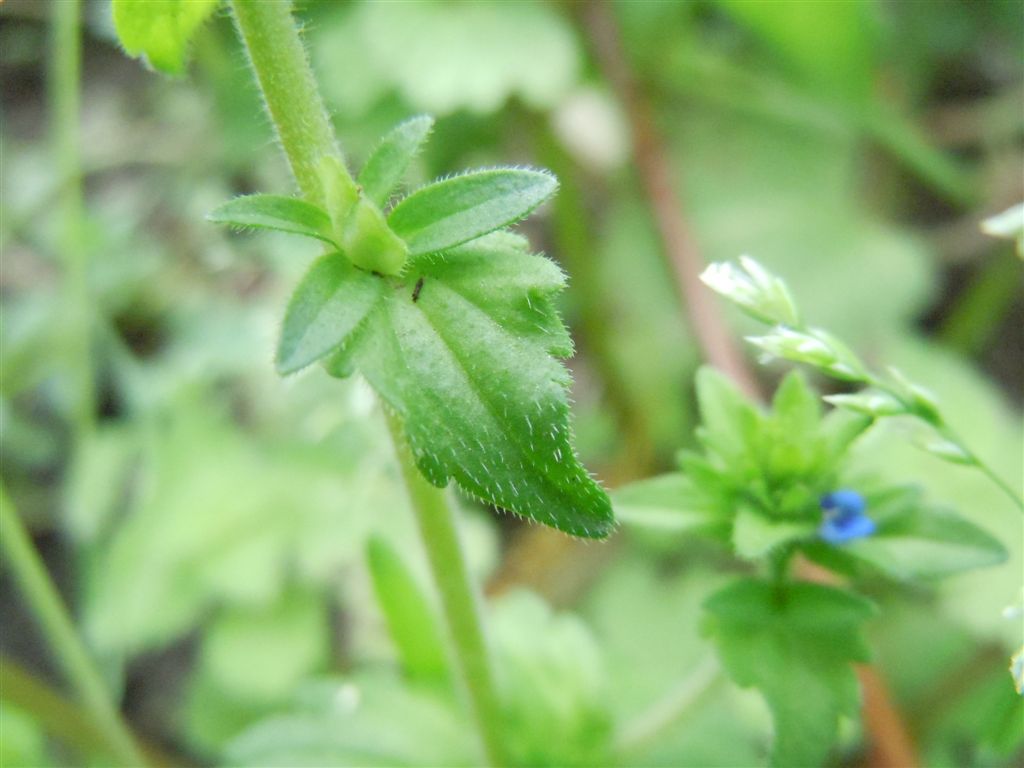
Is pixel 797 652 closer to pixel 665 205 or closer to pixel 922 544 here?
pixel 922 544

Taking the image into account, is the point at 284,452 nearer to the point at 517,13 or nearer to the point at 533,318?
the point at 517,13

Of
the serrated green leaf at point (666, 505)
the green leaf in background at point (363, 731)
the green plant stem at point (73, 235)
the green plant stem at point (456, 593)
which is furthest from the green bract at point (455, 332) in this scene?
the green plant stem at point (73, 235)

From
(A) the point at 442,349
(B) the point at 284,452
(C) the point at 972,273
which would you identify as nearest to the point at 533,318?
(A) the point at 442,349

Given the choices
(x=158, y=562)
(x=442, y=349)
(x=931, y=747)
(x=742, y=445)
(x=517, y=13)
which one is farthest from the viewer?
(x=517, y=13)

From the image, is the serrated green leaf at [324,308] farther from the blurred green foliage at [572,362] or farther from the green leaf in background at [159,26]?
the blurred green foliage at [572,362]

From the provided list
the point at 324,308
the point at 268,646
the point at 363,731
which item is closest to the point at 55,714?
the point at 268,646

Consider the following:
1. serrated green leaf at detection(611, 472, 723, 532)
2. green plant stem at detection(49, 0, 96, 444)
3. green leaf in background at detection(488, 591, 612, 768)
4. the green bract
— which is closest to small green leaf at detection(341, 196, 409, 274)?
the green bract

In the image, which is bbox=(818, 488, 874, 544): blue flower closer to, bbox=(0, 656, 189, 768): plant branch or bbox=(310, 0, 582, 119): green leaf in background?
bbox=(0, 656, 189, 768): plant branch
